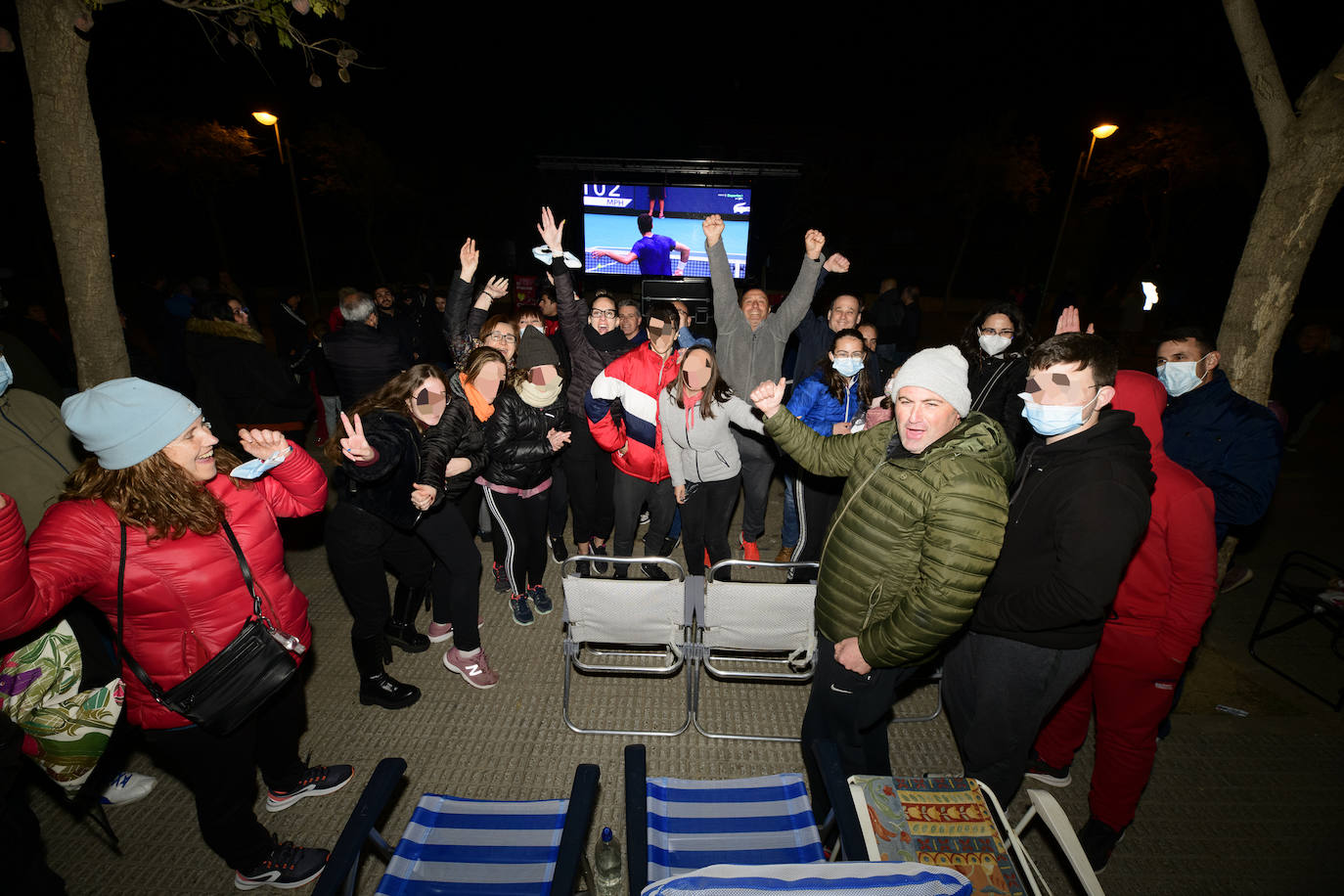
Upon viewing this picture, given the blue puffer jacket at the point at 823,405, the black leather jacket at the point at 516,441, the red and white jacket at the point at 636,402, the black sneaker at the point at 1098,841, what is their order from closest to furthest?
the black sneaker at the point at 1098,841 < the black leather jacket at the point at 516,441 < the red and white jacket at the point at 636,402 < the blue puffer jacket at the point at 823,405

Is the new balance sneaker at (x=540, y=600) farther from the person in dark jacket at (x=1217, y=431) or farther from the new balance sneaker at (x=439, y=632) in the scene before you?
the person in dark jacket at (x=1217, y=431)

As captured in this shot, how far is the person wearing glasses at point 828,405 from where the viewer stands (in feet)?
14.0

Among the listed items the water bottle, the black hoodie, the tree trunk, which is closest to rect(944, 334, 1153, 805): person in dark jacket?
the black hoodie

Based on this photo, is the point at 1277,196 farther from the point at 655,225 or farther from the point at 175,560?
the point at 655,225

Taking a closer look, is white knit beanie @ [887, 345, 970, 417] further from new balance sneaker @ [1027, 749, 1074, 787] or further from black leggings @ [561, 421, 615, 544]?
black leggings @ [561, 421, 615, 544]

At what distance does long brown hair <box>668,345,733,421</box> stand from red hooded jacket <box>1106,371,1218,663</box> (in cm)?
223

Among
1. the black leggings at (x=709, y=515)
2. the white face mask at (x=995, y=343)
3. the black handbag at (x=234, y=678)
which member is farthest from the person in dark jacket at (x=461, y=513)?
the white face mask at (x=995, y=343)

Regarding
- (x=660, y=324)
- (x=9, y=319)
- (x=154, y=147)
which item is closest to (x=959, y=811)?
(x=660, y=324)

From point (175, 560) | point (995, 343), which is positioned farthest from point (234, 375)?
point (995, 343)

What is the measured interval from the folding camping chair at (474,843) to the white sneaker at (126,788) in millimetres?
1712

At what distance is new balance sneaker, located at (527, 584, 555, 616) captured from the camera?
4.45m

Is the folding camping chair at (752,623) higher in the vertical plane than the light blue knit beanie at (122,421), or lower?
lower

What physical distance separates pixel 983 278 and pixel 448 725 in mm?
32574

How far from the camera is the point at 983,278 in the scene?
29.1 m
